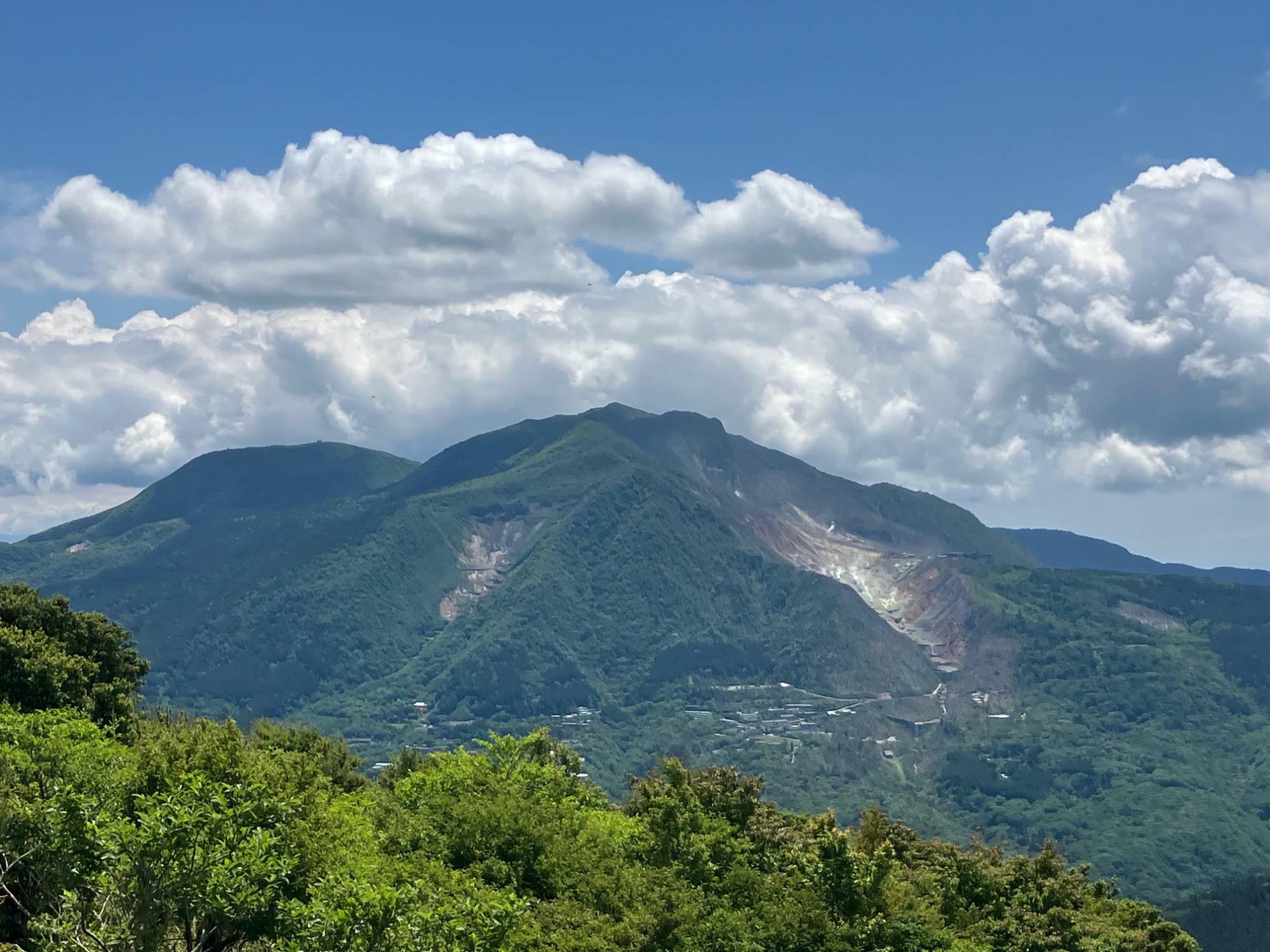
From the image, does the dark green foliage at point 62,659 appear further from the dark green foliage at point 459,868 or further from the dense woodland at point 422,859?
the dark green foliage at point 459,868

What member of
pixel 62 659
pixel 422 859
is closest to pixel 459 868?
pixel 422 859

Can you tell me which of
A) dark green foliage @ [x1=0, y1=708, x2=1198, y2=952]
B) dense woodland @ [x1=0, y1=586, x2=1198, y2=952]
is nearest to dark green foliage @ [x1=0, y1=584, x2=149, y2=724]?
dense woodland @ [x1=0, y1=586, x2=1198, y2=952]

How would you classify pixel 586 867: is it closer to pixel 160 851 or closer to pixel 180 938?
pixel 180 938

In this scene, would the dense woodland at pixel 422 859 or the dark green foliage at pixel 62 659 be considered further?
the dark green foliage at pixel 62 659

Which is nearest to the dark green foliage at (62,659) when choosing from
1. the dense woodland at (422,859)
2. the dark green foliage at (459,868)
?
the dense woodland at (422,859)

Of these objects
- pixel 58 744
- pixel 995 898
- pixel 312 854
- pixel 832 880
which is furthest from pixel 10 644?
pixel 995 898

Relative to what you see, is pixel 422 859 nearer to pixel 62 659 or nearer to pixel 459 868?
pixel 459 868
